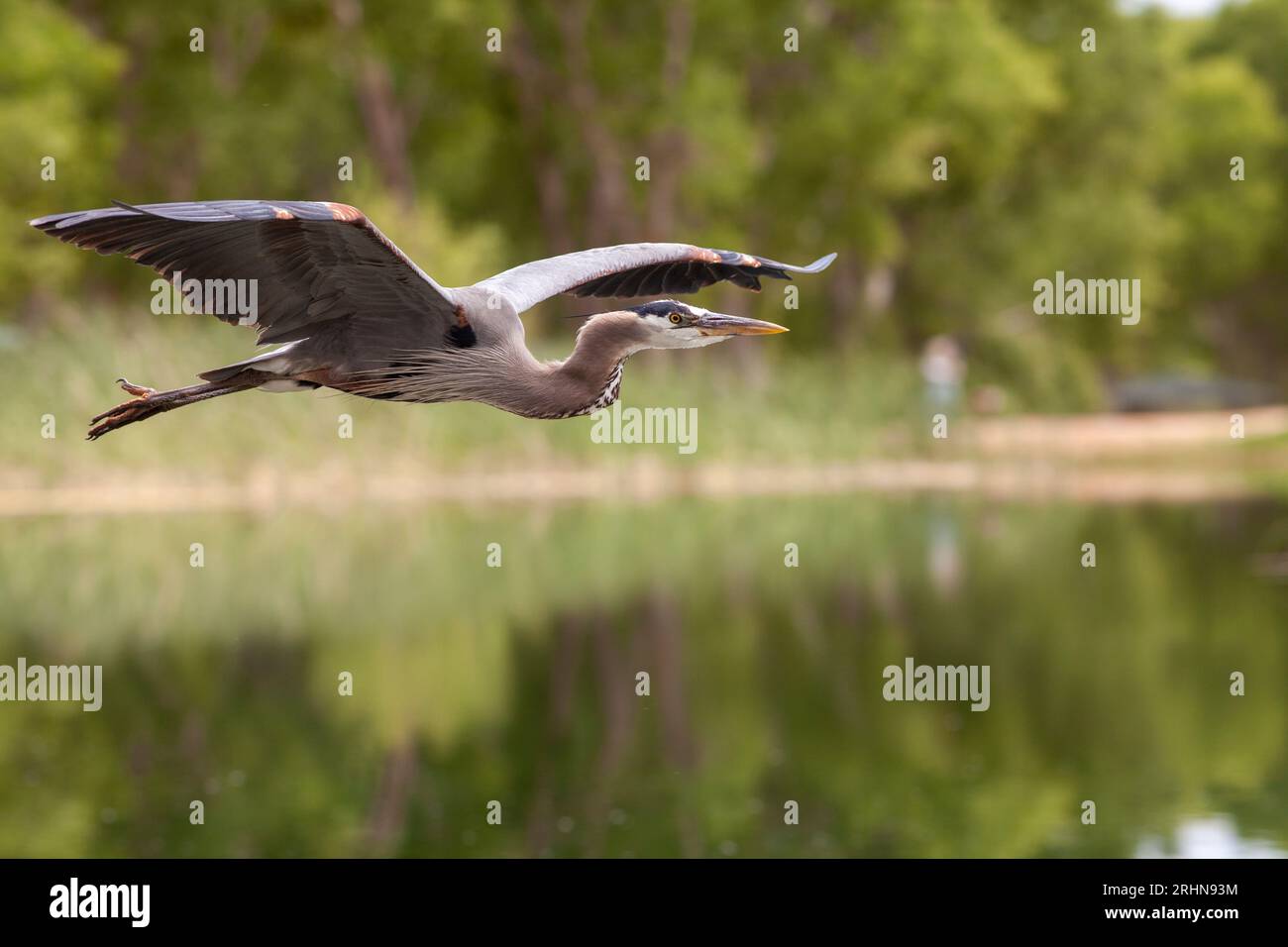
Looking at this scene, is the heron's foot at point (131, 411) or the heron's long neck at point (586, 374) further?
the heron's foot at point (131, 411)

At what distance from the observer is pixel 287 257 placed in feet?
23.7

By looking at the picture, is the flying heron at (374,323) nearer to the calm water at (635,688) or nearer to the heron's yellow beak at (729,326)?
the heron's yellow beak at (729,326)

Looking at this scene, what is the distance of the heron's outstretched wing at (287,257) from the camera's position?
6.62m

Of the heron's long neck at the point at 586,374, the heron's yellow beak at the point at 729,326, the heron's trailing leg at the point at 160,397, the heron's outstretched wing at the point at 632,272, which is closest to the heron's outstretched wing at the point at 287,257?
the heron's trailing leg at the point at 160,397

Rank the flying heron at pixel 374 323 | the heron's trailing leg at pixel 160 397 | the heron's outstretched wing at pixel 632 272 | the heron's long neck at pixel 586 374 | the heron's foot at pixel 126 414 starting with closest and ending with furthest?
the flying heron at pixel 374 323
the heron's long neck at pixel 586 374
the heron's trailing leg at pixel 160 397
the heron's foot at pixel 126 414
the heron's outstretched wing at pixel 632 272

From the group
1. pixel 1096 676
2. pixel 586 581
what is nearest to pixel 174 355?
pixel 586 581

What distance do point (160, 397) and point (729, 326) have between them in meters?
2.29

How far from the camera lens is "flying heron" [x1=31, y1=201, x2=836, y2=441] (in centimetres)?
695

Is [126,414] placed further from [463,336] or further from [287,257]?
[463,336]

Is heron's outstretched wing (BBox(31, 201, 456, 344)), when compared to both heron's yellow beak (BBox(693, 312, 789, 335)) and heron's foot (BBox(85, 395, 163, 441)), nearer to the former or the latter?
heron's foot (BBox(85, 395, 163, 441))

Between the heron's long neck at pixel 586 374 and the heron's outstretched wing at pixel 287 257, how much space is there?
42cm

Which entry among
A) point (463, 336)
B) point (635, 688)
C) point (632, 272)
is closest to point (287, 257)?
point (463, 336)
